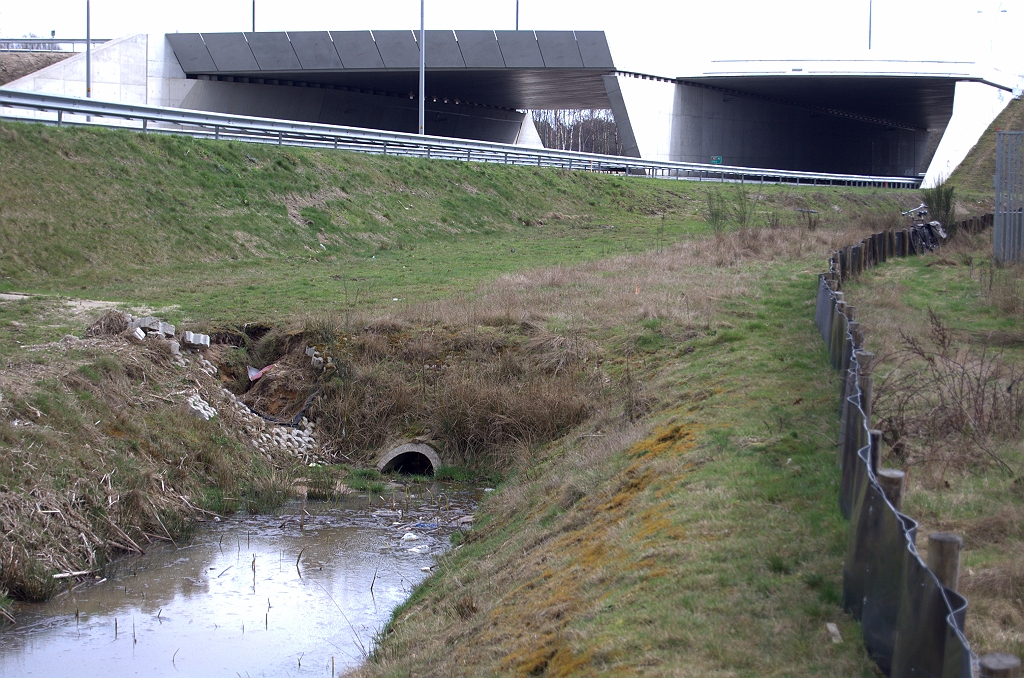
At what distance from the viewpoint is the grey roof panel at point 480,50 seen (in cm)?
4928

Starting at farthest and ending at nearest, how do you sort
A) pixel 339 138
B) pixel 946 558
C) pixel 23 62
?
1. pixel 23 62
2. pixel 339 138
3. pixel 946 558

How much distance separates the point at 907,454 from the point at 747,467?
1105 mm

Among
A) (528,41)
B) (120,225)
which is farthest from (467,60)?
(120,225)

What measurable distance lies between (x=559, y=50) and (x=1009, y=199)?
113ft

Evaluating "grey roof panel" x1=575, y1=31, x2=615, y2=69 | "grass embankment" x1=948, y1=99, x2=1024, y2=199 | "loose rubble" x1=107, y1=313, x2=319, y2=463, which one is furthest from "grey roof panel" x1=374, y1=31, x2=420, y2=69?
"loose rubble" x1=107, y1=313, x2=319, y2=463

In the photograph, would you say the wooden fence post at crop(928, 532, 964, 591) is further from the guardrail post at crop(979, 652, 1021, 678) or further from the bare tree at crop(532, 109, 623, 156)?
the bare tree at crop(532, 109, 623, 156)

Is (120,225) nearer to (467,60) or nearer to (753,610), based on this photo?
(753,610)

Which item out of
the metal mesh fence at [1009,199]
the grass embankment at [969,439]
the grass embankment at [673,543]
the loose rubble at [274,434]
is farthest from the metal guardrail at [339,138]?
the metal mesh fence at [1009,199]

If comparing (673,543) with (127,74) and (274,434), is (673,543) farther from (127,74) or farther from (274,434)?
(127,74)

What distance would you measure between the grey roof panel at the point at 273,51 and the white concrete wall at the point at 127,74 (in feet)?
12.5

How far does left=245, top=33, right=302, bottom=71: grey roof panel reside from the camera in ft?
162

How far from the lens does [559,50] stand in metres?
50.1

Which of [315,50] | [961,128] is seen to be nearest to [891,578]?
[315,50]

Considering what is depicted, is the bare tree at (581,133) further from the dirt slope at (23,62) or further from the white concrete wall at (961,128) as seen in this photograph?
the dirt slope at (23,62)
